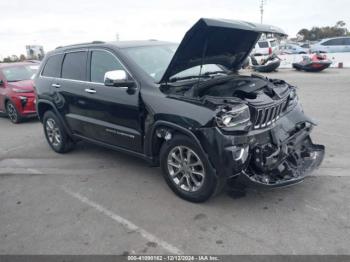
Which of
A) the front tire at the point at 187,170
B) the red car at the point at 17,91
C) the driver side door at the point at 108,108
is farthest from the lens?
the red car at the point at 17,91

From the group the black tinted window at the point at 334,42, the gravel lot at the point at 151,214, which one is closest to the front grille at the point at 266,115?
the gravel lot at the point at 151,214

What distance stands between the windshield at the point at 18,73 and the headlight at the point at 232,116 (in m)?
8.11

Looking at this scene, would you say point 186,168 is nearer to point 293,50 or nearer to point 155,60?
point 155,60

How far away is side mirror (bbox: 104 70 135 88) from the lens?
13.2 ft

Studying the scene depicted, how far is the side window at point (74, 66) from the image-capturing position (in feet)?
17.2

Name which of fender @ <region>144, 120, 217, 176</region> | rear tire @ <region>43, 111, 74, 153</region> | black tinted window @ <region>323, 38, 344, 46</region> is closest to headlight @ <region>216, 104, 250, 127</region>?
fender @ <region>144, 120, 217, 176</region>

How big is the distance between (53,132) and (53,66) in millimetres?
1215

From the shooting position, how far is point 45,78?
616 centimetres

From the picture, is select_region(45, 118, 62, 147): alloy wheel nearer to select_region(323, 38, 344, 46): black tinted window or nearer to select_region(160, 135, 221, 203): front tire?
select_region(160, 135, 221, 203): front tire

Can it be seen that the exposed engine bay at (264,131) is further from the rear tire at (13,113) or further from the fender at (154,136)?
the rear tire at (13,113)

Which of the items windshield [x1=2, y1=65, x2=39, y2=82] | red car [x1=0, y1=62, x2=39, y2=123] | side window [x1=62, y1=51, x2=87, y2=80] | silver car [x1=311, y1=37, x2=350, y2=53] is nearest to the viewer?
side window [x1=62, y1=51, x2=87, y2=80]

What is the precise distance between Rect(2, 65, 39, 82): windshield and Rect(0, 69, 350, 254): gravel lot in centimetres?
495

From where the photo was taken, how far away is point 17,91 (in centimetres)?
916

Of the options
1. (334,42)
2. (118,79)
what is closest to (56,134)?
(118,79)
